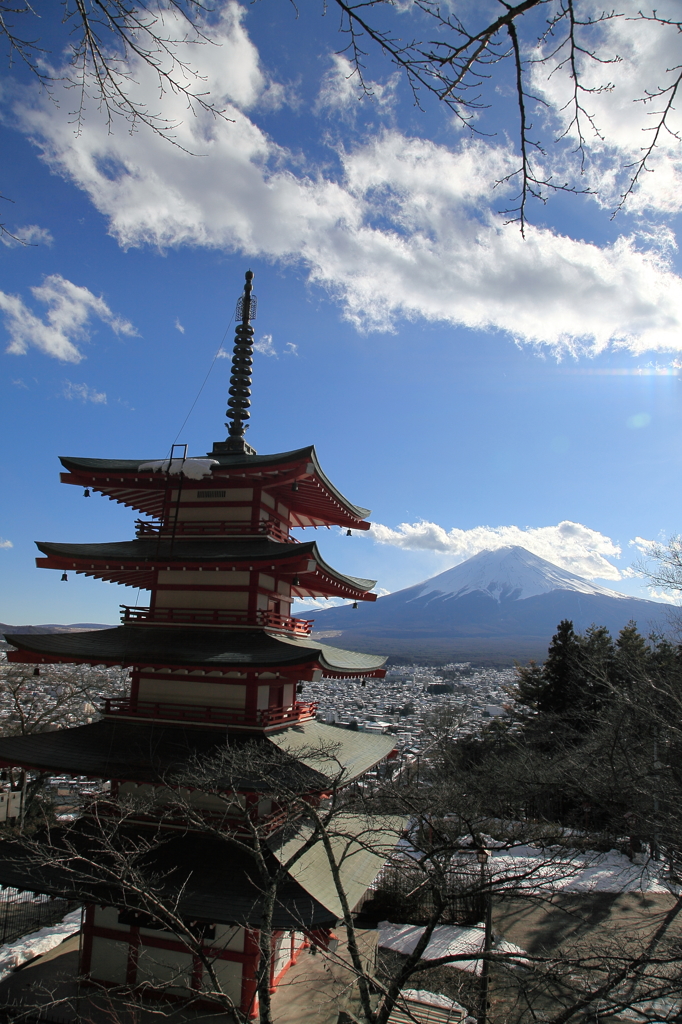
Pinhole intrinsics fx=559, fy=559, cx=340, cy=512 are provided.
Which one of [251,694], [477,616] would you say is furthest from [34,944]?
[477,616]

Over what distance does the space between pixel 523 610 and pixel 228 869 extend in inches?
5861

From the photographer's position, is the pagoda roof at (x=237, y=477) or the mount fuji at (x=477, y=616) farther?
the mount fuji at (x=477, y=616)

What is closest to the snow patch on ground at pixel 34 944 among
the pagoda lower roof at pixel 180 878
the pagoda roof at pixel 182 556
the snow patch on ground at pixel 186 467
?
the pagoda lower roof at pixel 180 878

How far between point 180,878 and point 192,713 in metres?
2.41

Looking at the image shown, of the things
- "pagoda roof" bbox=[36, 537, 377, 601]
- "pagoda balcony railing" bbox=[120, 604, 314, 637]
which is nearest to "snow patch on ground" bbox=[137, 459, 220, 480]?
"pagoda roof" bbox=[36, 537, 377, 601]

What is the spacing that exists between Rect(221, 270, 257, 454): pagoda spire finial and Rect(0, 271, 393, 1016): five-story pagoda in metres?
0.05

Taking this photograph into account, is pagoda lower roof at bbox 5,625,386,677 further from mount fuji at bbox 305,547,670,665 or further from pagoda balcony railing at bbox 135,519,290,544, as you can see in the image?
mount fuji at bbox 305,547,670,665

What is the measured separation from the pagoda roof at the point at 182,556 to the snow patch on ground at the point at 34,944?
7.20 metres

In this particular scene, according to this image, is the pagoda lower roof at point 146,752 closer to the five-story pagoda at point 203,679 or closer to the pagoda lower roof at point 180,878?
the five-story pagoda at point 203,679

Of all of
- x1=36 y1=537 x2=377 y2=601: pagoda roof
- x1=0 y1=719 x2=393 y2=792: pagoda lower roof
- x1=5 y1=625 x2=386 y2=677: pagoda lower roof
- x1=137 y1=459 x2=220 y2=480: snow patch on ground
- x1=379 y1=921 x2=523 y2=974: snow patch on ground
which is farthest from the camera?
x1=379 y1=921 x2=523 y2=974: snow patch on ground

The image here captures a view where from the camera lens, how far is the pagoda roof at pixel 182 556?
9.54m

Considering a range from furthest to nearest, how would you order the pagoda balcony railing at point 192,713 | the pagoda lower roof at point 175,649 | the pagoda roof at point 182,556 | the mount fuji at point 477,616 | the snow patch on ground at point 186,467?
the mount fuji at point 477,616 < the snow patch on ground at point 186,467 < the pagoda roof at point 182,556 < the pagoda balcony railing at point 192,713 < the pagoda lower roof at point 175,649

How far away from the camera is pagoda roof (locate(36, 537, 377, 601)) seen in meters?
9.54

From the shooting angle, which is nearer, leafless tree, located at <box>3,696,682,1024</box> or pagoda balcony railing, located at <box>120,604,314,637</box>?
leafless tree, located at <box>3,696,682,1024</box>
